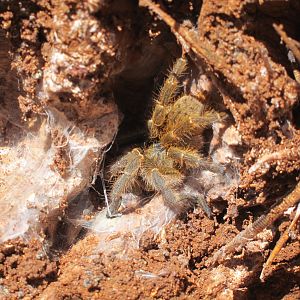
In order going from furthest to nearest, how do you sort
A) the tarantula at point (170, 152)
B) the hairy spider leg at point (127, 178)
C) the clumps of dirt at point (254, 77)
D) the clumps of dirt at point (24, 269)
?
1. the hairy spider leg at point (127, 178)
2. the tarantula at point (170, 152)
3. the clumps of dirt at point (24, 269)
4. the clumps of dirt at point (254, 77)

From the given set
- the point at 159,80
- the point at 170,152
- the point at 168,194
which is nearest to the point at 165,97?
the point at 159,80

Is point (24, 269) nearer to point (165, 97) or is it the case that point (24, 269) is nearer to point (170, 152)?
point (170, 152)

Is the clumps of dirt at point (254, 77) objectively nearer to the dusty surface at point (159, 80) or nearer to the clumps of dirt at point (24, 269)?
the dusty surface at point (159, 80)

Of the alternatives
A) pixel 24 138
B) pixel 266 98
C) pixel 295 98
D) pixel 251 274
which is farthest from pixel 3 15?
pixel 251 274

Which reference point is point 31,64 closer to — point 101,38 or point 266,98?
point 101,38

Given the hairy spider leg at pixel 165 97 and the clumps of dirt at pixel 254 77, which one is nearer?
the clumps of dirt at pixel 254 77

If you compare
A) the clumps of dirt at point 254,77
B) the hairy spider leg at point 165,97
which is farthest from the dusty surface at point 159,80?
the hairy spider leg at point 165,97

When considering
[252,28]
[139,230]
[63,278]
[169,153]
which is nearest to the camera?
[252,28]
